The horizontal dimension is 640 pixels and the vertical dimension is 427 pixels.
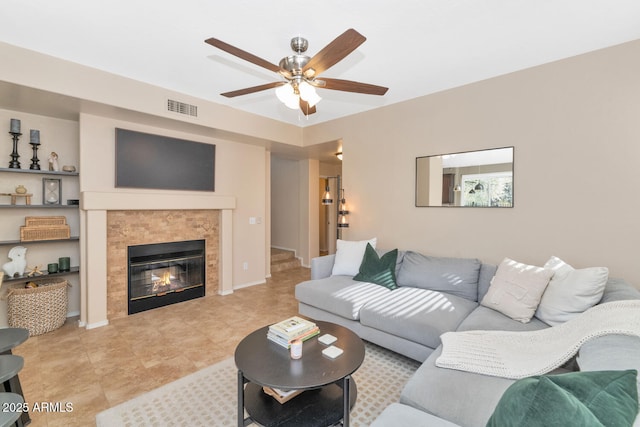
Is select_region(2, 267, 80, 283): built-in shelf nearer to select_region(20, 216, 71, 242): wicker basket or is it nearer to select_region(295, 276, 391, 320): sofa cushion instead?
select_region(20, 216, 71, 242): wicker basket

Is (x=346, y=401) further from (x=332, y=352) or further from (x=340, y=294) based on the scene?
(x=340, y=294)

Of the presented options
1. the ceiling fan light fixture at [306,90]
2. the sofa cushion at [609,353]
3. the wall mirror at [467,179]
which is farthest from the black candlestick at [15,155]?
the sofa cushion at [609,353]

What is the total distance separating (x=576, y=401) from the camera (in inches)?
28.8

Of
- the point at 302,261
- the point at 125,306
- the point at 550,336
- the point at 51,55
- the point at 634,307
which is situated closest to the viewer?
the point at 634,307

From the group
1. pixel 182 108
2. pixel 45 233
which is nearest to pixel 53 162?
pixel 45 233

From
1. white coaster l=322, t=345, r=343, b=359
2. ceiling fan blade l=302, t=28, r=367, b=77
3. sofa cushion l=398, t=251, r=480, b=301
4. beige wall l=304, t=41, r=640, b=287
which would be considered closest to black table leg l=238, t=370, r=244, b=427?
white coaster l=322, t=345, r=343, b=359

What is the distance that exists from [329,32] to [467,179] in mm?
2100

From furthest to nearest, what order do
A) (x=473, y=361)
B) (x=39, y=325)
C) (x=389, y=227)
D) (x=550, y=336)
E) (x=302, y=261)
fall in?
(x=302, y=261) → (x=389, y=227) → (x=39, y=325) → (x=550, y=336) → (x=473, y=361)

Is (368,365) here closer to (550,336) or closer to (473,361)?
(473,361)

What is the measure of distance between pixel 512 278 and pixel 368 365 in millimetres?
1395

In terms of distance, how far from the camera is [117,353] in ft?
8.88

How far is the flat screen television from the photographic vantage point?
3521 mm

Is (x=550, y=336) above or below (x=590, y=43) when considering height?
below

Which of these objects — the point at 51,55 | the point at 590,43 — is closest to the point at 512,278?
the point at 590,43
